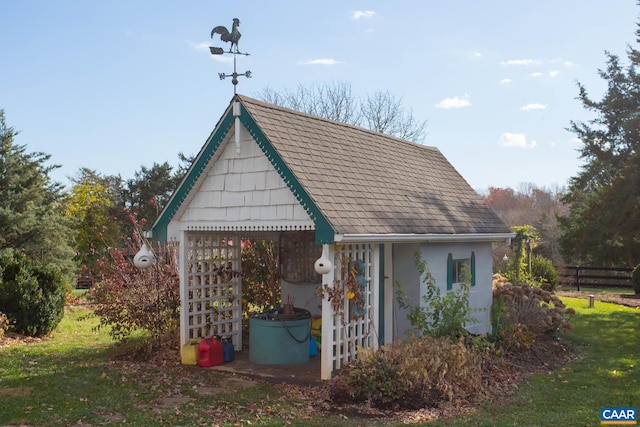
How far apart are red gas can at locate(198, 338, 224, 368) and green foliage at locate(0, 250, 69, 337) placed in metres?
5.05

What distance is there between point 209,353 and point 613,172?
49.6 feet

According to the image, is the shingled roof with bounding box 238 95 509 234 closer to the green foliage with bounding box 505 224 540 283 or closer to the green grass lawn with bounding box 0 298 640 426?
the green grass lawn with bounding box 0 298 640 426

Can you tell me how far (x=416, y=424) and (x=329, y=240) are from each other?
2551 mm

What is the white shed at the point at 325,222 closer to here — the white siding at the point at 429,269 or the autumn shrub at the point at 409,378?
the white siding at the point at 429,269

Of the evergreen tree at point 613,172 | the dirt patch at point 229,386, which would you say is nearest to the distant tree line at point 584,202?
the evergreen tree at point 613,172

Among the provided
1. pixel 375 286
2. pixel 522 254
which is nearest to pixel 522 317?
pixel 375 286

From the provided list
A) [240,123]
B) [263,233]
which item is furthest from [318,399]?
[263,233]

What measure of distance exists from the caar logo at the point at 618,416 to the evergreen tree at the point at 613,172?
11.0m

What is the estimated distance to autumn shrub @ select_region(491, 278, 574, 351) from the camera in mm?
10422

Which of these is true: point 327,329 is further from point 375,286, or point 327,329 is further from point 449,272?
point 449,272

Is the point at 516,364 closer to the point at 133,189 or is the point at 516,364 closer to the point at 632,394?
the point at 632,394

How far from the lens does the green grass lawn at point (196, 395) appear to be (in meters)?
6.89

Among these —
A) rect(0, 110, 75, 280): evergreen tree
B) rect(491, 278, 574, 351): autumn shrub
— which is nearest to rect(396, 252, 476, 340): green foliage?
rect(491, 278, 574, 351): autumn shrub

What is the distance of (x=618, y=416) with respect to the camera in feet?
23.2
